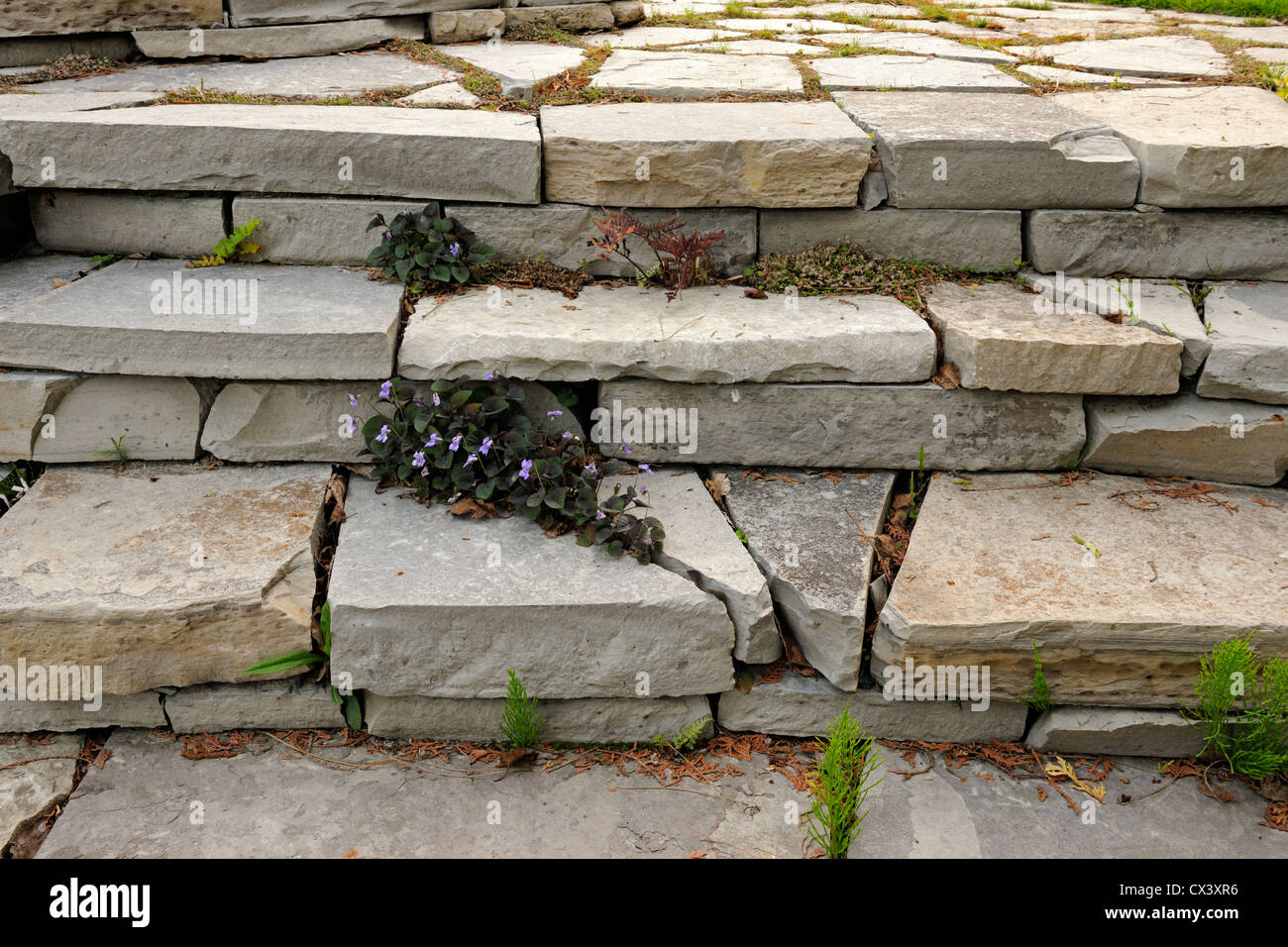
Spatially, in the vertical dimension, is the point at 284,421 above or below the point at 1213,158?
below

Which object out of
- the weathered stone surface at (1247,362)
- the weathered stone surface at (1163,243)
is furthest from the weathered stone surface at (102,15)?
the weathered stone surface at (1247,362)

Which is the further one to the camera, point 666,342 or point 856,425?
point 856,425

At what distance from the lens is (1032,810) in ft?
8.20

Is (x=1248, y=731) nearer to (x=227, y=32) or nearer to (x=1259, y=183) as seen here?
(x=1259, y=183)

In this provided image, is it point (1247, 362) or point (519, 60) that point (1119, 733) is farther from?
point (519, 60)

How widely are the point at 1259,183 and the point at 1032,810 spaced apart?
2.26m

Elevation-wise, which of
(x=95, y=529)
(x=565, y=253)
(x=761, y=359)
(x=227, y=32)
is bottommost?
(x=95, y=529)

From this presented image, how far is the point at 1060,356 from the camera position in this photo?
2.95 meters

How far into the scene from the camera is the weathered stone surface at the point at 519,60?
3980mm

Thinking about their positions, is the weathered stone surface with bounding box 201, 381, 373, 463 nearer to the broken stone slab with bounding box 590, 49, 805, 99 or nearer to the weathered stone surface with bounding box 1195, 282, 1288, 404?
the broken stone slab with bounding box 590, 49, 805, 99

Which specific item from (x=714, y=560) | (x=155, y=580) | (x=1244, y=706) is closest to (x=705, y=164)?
(x=714, y=560)

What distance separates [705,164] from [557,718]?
185 centimetres

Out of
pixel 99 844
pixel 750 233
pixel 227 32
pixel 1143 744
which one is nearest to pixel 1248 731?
pixel 1143 744

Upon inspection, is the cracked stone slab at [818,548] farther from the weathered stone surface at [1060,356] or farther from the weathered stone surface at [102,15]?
the weathered stone surface at [102,15]
